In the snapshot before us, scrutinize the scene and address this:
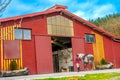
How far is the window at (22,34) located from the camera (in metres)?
25.6

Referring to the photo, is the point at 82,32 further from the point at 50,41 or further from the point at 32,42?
the point at 32,42

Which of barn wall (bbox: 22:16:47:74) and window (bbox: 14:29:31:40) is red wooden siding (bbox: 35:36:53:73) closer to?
barn wall (bbox: 22:16:47:74)

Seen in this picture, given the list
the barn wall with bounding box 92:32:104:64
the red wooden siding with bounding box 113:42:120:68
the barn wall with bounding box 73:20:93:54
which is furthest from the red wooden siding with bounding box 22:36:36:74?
the red wooden siding with bounding box 113:42:120:68

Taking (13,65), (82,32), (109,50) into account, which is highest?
(82,32)

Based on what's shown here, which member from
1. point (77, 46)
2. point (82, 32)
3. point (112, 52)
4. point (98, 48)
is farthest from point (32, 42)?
point (112, 52)

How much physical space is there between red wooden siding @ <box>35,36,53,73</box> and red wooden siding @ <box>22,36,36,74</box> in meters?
0.39

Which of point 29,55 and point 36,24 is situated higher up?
point 36,24

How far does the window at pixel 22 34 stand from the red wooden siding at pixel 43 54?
34.2 inches

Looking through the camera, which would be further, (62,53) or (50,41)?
(62,53)

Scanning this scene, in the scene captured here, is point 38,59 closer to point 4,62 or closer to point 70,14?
point 4,62

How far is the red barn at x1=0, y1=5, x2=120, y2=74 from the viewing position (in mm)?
24984

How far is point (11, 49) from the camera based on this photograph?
2498 cm

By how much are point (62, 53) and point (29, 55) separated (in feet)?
30.6

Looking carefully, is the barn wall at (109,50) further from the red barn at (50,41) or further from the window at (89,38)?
the window at (89,38)
